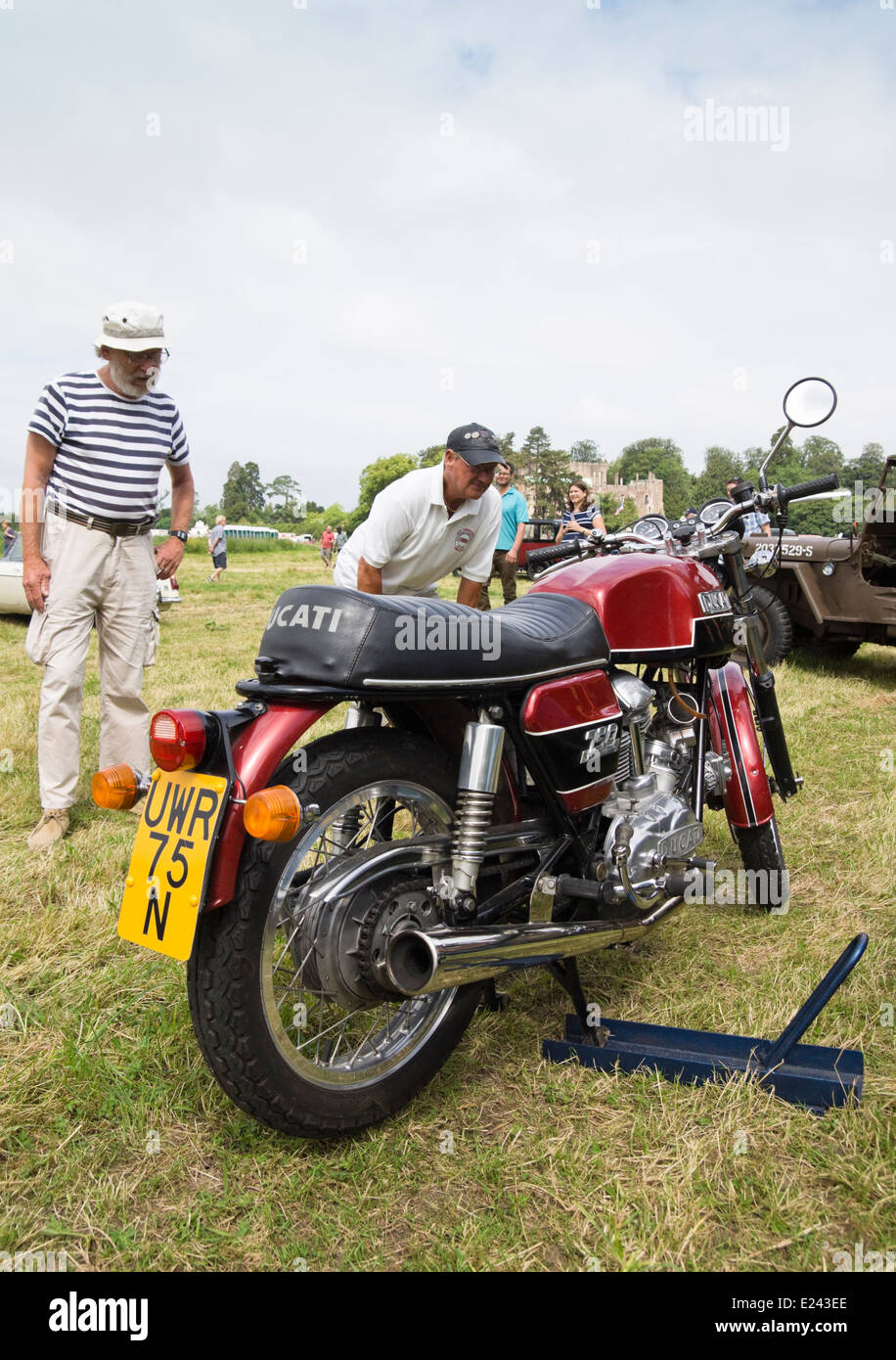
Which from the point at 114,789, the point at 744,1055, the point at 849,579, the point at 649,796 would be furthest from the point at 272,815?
the point at 849,579

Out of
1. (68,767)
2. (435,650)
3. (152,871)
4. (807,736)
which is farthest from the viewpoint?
(807,736)

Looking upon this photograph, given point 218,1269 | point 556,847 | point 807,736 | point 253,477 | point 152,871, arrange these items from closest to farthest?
point 218,1269 → point 152,871 → point 556,847 → point 807,736 → point 253,477

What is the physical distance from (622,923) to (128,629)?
2499 millimetres

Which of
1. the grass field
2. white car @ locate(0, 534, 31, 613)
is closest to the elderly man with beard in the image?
the grass field

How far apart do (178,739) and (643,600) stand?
1355mm

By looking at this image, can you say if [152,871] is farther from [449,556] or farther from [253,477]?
[253,477]

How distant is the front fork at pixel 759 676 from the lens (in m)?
3.23

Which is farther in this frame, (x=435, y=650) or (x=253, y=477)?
(x=253, y=477)

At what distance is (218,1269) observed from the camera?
1.75m

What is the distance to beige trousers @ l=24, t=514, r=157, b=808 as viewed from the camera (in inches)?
150

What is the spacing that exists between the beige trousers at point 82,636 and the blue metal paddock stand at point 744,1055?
7.25 feet

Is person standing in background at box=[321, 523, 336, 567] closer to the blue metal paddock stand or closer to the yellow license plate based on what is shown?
the blue metal paddock stand

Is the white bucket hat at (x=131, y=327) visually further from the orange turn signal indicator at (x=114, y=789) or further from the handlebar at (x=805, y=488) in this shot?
the handlebar at (x=805, y=488)

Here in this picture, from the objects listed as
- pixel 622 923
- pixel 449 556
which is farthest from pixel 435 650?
pixel 449 556
